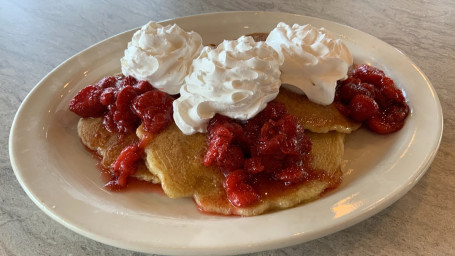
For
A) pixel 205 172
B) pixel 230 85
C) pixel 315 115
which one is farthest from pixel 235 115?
pixel 315 115

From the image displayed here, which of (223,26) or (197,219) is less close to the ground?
(223,26)

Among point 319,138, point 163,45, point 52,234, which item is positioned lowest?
point 52,234

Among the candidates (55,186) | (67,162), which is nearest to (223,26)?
(67,162)

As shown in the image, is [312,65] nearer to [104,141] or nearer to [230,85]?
[230,85]

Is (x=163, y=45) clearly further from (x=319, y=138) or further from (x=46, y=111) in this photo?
(x=319, y=138)

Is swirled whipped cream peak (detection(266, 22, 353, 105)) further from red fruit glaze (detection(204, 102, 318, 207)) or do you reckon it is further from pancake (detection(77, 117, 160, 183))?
pancake (detection(77, 117, 160, 183))

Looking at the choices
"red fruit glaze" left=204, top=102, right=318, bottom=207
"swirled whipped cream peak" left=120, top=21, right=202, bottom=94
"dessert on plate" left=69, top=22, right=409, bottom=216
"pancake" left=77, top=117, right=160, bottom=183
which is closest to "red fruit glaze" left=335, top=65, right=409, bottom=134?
"dessert on plate" left=69, top=22, right=409, bottom=216

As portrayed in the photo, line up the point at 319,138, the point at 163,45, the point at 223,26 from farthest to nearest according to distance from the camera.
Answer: the point at 223,26 < the point at 163,45 < the point at 319,138
